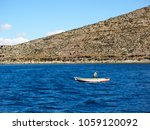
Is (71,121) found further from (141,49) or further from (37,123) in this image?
(141,49)

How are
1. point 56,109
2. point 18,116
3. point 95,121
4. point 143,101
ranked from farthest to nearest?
point 143,101
point 56,109
point 18,116
point 95,121

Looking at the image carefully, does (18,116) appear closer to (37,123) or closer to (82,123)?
(37,123)

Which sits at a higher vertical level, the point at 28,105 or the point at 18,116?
the point at 18,116

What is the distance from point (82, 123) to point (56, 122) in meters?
0.88

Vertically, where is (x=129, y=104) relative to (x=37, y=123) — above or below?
below

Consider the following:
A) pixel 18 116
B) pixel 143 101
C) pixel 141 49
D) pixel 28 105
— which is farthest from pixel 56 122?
pixel 141 49

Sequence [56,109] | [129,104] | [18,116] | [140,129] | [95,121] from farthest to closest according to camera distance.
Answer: [129,104], [56,109], [18,116], [95,121], [140,129]

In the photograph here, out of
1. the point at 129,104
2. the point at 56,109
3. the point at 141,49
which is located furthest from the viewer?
the point at 141,49

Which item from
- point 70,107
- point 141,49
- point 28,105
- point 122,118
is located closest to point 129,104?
point 70,107

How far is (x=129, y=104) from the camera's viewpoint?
3572 cm

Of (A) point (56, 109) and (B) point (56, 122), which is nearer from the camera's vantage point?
(B) point (56, 122)

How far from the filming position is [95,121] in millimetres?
13352

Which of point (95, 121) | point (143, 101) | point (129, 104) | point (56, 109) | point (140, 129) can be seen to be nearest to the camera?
point (140, 129)

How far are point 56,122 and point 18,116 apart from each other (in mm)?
1839
